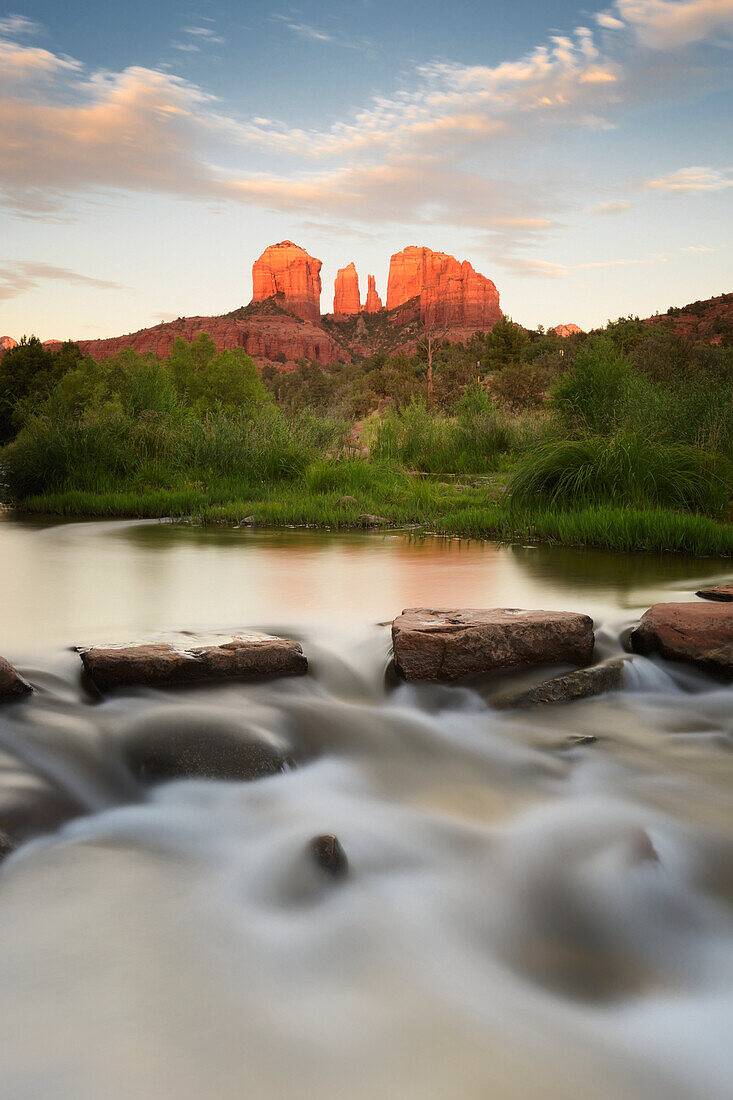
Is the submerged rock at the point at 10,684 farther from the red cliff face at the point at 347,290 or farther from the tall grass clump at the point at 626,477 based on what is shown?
the red cliff face at the point at 347,290

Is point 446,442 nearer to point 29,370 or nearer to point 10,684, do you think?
point 10,684

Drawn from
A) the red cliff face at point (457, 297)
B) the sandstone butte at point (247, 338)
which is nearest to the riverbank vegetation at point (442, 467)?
the sandstone butte at point (247, 338)

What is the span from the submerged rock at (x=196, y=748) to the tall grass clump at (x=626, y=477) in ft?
20.2

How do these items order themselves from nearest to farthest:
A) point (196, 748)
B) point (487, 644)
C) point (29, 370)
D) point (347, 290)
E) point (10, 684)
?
point (196, 748) → point (10, 684) → point (487, 644) → point (29, 370) → point (347, 290)

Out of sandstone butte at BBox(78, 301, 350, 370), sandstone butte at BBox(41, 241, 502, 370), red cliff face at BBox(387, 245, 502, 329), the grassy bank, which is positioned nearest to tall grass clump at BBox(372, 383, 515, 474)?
the grassy bank

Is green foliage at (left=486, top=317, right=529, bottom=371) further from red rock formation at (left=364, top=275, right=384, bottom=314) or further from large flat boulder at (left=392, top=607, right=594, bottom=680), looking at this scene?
red rock formation at (left=364, top=275, right=384, bottom=314)

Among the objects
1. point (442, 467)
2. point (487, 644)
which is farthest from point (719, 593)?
point (442, 467)

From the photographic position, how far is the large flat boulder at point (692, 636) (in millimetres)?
3992

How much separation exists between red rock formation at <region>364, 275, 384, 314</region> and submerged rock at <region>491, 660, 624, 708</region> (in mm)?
155409

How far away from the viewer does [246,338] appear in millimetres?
116375

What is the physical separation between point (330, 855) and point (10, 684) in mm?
1725

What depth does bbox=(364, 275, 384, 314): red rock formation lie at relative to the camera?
154m

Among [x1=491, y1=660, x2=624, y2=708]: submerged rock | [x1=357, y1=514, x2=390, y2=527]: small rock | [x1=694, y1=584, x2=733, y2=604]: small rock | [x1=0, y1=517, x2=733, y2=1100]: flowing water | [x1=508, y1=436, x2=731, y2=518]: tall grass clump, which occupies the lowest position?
[x1=0, y1=517, x2=733, y2=1100]: flowing water

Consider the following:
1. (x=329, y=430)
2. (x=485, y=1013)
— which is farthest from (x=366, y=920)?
(x=329, y=430)
